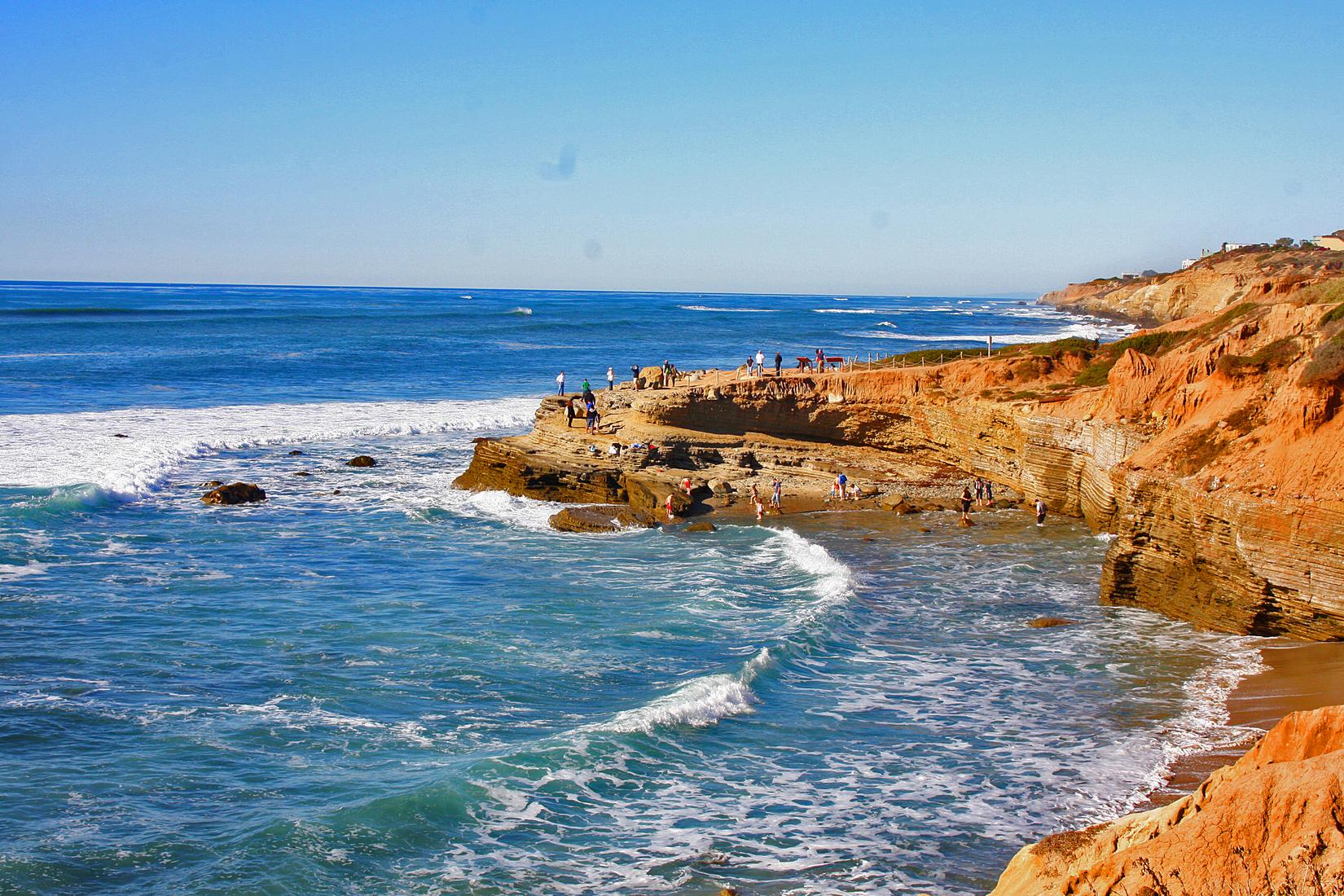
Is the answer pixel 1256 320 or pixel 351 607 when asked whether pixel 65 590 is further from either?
pixel 1256 320

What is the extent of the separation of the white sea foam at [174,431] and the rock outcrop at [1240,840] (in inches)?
1264

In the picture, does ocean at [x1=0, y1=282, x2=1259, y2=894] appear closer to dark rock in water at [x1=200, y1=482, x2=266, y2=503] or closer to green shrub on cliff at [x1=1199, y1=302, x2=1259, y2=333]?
dark rock in water at [x1=200, y1=482, x2=266, y2=503]

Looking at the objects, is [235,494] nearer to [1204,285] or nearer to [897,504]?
[897,504]

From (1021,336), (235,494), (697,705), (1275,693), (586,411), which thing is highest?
(1021,336)

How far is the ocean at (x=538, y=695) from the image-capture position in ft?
40.8

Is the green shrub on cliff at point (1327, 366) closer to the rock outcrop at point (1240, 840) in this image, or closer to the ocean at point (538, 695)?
the ocean at point (538, 695)

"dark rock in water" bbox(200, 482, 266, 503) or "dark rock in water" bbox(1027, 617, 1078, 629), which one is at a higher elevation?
"dark rock in water" bbox(200, 482, 266, 503)

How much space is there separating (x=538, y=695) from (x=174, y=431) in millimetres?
33629

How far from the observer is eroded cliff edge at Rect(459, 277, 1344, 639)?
18500mm

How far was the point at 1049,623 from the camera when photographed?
67.9ft

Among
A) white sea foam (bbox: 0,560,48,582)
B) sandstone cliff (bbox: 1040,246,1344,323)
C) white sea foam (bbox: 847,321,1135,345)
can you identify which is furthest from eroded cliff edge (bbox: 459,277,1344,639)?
white sea foam (bbox: 847,321,1135,345)

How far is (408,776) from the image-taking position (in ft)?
46.3

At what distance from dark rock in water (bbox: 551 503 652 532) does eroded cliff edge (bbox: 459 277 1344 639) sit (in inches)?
26.5

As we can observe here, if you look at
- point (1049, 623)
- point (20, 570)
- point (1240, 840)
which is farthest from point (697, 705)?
point (20, 570)
